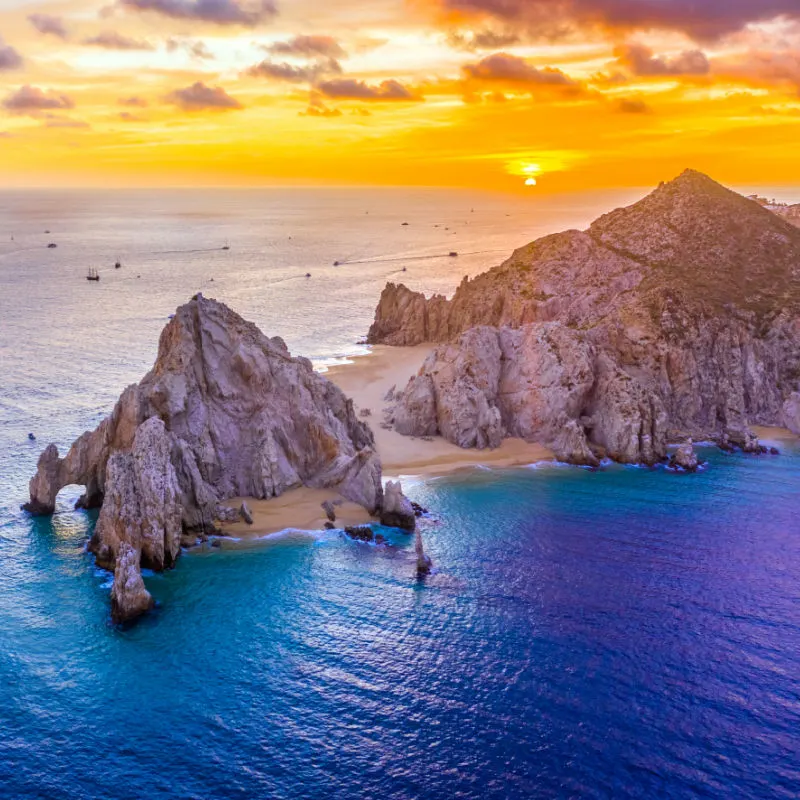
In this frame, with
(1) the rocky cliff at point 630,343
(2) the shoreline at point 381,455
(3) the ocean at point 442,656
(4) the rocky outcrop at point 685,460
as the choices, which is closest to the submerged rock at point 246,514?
(2) the shoreline at point 381,455

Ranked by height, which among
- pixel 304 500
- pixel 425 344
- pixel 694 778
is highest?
pixel 425 344

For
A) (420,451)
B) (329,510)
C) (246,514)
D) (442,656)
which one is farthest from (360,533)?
(420,451)

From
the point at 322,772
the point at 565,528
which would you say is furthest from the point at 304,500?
the point at 322,772

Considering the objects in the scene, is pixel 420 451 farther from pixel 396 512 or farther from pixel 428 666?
pixel 428 666

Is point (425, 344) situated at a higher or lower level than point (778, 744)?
higher

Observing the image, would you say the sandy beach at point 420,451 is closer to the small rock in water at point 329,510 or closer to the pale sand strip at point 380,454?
the pale sand strip at point 380,454

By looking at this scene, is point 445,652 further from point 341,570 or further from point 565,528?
point 565,528
